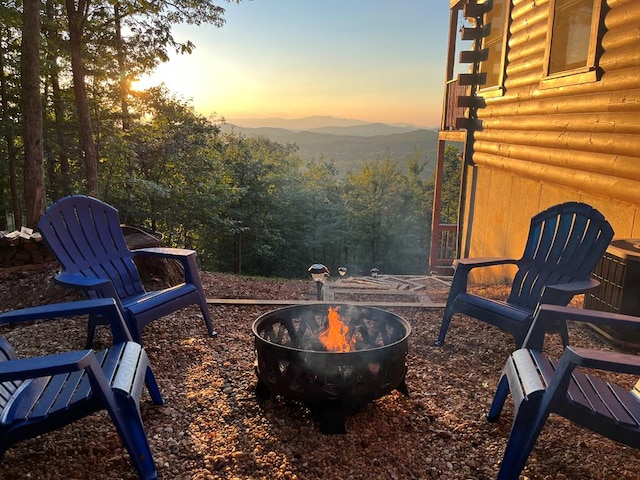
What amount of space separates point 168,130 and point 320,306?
1206 cm

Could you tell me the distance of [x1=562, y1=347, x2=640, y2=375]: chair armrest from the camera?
1.48m

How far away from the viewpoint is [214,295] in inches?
209

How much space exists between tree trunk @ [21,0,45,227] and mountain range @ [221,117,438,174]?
16617 mm

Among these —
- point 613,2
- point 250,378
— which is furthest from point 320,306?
point 613,2

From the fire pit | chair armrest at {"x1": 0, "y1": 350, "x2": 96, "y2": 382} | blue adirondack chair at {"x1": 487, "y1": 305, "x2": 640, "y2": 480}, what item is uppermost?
chair armrest at {"x1": 0, "y1": 350, "x2": 96, "y2": 382}

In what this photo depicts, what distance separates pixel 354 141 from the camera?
52.7m

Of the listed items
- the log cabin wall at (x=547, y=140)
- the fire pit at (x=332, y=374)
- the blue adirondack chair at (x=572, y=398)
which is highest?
the log cabin wall at (x=547, y=140)

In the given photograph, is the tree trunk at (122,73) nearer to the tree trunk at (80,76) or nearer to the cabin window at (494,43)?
the tree trunk at (80,76)

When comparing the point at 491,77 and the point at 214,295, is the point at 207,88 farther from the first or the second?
the point at 214,295

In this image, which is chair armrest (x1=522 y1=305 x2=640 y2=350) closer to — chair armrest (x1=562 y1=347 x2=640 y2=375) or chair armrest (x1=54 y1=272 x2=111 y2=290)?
chair armrest (x1=562 y1=347 x2=640 y2=375)

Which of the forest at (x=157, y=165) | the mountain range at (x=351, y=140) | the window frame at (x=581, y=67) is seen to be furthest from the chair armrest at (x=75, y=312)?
the mountain range at (x=351, y=140)

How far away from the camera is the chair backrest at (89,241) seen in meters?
2.90

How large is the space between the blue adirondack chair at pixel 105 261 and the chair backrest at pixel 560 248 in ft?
7.55

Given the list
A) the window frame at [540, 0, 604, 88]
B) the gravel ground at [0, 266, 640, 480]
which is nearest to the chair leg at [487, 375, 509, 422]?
the gravel ground at [0, 266, 640, 480]
